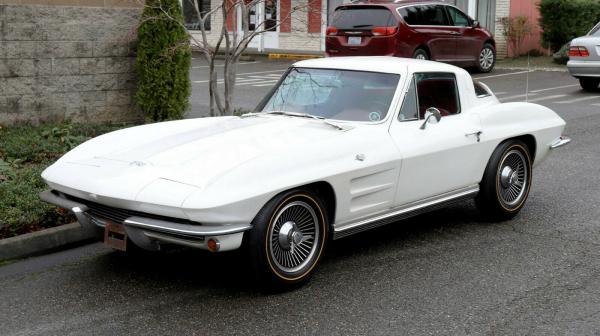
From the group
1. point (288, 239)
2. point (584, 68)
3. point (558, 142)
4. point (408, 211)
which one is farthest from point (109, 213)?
point (584, 68)

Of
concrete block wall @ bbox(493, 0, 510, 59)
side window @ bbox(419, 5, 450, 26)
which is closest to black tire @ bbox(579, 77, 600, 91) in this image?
side window @ bbox(419, 5, 450, 26)

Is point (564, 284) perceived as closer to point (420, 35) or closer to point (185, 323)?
point (185, 323)

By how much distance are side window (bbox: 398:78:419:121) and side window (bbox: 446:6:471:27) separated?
13844 millimetres

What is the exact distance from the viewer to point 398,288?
5016 millimetres

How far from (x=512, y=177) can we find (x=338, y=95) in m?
1.74

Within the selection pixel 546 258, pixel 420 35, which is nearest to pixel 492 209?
pixel 546 258

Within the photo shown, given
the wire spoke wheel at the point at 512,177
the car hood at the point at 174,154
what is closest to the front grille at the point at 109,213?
the car hood at the point at 174,154

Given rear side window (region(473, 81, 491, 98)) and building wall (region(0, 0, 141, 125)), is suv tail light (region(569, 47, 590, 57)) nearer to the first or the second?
building wall (region(0, 0, 141, 125))

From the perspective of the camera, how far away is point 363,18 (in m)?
18.1

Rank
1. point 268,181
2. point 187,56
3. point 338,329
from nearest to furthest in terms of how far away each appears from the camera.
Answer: point 338,329 < point 268,181 < point 187,56

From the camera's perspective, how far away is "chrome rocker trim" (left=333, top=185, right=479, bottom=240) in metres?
5.31

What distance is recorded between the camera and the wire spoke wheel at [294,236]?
481 cm

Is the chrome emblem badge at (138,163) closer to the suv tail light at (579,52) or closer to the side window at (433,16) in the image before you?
the suv tail light at (579,52)

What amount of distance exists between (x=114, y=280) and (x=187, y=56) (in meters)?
6.07
